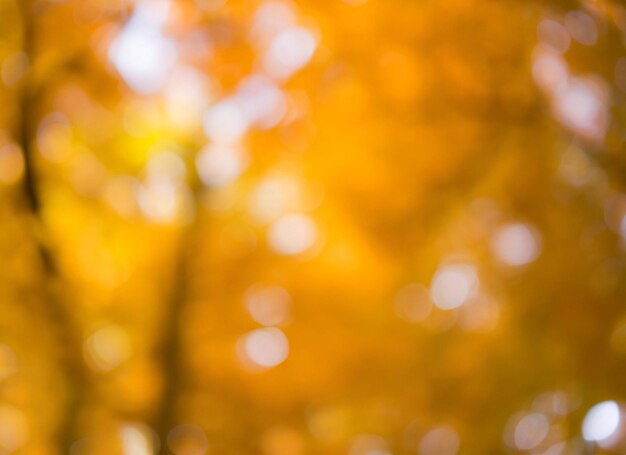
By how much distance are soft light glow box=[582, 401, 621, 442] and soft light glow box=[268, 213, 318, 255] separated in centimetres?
13

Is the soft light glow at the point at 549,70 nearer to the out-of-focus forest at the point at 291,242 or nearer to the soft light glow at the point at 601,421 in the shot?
the out-of-focus forest at the point at 291,242

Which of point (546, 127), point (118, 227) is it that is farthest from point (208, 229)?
point (546, 127)

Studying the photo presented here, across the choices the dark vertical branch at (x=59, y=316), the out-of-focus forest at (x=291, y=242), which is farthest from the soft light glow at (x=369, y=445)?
the dark vertical branch at (x=59, y=316)

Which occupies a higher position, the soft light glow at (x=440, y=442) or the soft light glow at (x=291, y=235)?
the soft light glow at (x=291, y=235)

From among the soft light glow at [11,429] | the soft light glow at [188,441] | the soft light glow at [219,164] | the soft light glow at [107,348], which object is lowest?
the soft light glow at [188,441]

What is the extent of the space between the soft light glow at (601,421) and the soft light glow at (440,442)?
55mm

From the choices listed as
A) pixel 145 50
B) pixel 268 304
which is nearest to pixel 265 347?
pixel 268 304

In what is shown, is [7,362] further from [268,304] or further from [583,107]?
[583,107]

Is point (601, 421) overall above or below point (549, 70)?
below

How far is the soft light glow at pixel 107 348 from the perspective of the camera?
0.26m

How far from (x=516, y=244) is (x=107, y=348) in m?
0.16

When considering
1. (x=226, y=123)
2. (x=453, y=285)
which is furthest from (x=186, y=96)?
(x=453, y=285)

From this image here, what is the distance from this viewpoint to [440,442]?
27cm

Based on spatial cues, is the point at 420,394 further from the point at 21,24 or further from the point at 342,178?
the point at 21,24
